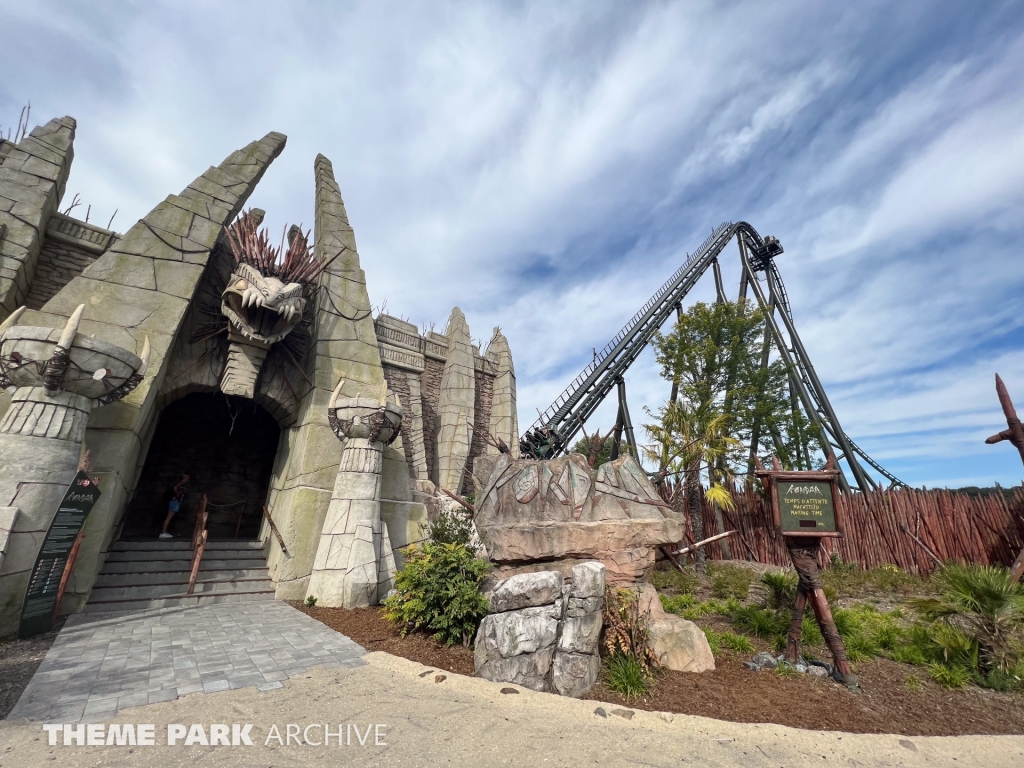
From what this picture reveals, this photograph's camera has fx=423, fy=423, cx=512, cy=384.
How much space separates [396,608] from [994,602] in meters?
6.94

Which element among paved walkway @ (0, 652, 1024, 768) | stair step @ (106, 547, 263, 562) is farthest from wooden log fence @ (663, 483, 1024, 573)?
stair step @ (106, 547, 263, 562)

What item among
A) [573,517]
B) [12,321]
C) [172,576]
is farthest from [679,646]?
[12,321]

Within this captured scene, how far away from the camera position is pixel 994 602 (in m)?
4.64

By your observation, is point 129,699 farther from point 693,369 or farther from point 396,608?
point 693,369

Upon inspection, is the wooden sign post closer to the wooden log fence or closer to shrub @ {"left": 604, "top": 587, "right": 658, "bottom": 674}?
shrub @ {"left": 604, "top": 587, "right": 658, "bottom": 674}

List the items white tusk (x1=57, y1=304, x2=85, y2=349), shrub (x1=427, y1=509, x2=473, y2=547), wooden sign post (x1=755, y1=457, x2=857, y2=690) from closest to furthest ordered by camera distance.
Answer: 1. wooden sign post (x1=755, y1=457, x2=857, y2=690)
2. white tusk (x1=57, y1=304, x2=85, y2=349)
3. shrub (x1=427, y1=509, x2=473, y2=547)

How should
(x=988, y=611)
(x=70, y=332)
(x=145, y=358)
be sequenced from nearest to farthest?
(x=988, y=611) → (x=70, y=332) → (x=145, y=358)

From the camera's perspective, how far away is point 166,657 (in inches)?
170

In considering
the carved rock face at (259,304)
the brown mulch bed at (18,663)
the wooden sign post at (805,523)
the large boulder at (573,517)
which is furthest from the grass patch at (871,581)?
the carved rock face at (259,304)

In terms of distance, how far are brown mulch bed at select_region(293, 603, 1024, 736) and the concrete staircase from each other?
418cm

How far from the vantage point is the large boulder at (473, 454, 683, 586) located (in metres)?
6.34

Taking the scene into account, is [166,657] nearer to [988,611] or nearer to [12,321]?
[12,321]

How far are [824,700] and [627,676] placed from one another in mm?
1844

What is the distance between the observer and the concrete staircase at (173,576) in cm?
650
